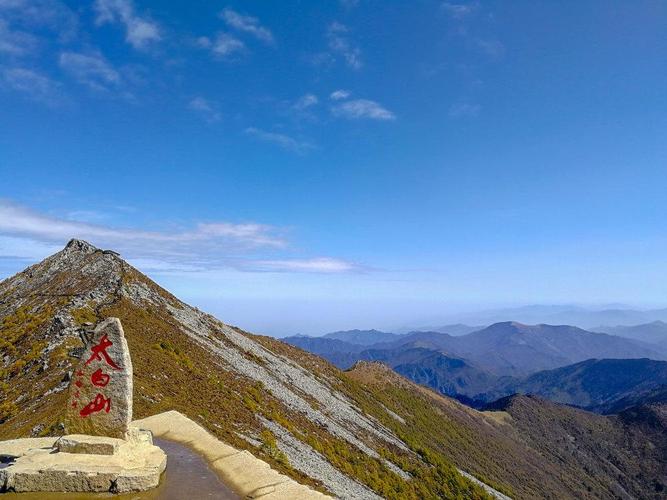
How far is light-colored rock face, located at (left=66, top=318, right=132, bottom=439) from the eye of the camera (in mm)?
14047

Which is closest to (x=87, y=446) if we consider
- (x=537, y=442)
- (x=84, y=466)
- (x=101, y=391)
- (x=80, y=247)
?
(x=84, y=466)

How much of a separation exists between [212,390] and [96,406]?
55.7ft

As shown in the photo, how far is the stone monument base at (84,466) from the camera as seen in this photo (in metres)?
12.3

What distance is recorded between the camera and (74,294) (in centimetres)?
3944

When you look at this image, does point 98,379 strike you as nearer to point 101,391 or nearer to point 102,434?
point 101,391

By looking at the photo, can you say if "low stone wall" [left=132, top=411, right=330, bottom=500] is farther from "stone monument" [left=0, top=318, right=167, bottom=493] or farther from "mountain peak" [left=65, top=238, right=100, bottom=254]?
"mountain peak" [left=65, top=238, right=100, bottom=254]

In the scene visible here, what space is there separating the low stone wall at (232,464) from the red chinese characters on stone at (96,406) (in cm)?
394

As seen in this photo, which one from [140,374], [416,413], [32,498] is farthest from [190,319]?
[416,413]

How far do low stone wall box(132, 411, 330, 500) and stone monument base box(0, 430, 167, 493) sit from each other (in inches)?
84.0

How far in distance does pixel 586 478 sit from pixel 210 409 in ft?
506

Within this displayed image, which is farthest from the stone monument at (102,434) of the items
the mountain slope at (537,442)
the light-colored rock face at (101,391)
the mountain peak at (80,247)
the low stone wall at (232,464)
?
the mountain slope at (537,442)

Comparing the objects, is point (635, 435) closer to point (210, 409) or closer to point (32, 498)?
point (210, 409)

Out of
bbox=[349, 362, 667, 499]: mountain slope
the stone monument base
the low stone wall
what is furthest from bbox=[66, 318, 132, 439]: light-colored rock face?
bbox=[349, 362, 667, 499]: mountain slope

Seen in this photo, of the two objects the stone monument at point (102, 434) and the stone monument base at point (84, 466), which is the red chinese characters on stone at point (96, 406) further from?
the stone monument base at point (84, 466)
